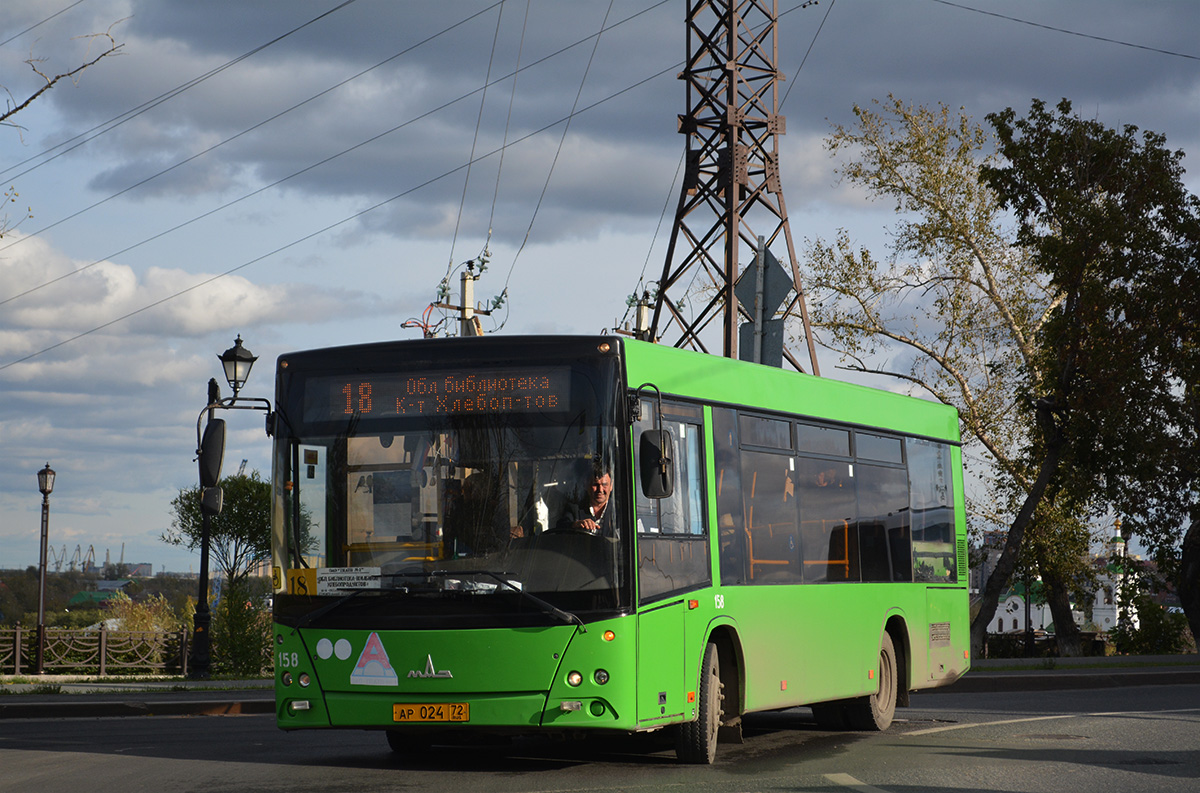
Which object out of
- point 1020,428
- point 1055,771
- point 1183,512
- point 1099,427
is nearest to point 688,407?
point 1055,771

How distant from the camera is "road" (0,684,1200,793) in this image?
31.7ft

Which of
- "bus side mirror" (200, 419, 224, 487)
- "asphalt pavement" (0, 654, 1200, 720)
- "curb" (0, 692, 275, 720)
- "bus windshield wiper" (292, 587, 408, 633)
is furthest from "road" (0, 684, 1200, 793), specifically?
"bus side mirror" (200, 419, 224, 487)

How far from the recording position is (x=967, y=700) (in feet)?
60.6

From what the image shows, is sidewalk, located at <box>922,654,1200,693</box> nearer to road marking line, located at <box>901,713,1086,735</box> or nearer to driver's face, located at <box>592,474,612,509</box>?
road marking line, located at <box>901,713,1086,735</box>

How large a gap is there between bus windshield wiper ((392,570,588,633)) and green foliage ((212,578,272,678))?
17983 millimetres

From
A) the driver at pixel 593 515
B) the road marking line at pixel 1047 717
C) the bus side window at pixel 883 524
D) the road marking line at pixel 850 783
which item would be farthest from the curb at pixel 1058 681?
the driver at pixel 593 515

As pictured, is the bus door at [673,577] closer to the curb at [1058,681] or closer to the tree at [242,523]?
the curb at [1058,681]

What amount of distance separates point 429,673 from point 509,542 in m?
1.06

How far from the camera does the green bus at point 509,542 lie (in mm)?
9727

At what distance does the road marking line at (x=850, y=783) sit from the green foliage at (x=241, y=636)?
1848 cm

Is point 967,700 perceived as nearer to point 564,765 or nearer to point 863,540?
point 863,540

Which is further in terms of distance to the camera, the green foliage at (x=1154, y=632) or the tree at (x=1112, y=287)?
the green foliage at (x=1154, y=632)

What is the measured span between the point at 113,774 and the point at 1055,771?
673cm

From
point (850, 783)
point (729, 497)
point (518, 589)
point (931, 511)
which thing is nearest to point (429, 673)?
point (518, 589)
